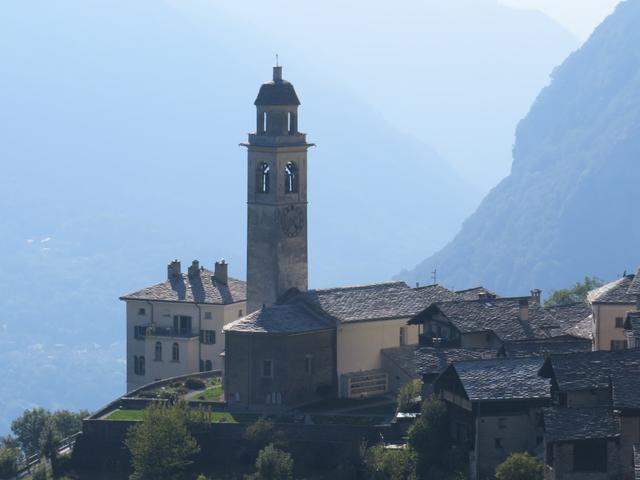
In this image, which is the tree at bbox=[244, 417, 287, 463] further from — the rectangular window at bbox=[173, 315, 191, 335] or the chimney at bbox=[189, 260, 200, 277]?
the chimney at bbox=[189, 260, 200, 277]

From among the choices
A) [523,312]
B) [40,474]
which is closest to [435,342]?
[523,312]

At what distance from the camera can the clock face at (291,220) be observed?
99.2 meters

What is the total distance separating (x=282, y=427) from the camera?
81562 mm

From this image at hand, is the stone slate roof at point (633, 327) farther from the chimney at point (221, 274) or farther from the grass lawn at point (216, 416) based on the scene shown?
the chimney at point (221, 274)

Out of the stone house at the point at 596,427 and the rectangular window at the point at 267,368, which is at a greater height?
the rectangular window at the point at 267,368

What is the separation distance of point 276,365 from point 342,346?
4076mm

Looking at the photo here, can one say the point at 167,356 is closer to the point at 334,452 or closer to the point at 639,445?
the point at 334,452

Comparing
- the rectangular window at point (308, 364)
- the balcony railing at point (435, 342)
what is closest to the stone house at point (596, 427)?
the balcony railing at point (435, 342)

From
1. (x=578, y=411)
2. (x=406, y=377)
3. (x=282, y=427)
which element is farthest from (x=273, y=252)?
(x=578, y=411)

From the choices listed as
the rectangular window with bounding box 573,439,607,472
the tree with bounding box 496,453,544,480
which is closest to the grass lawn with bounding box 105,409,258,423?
the tree with bounding box 496,453,544,480

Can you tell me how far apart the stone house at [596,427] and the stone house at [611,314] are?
13752 mm

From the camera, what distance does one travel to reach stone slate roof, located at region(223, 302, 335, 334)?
88075mm

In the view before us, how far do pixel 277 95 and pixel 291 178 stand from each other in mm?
4127

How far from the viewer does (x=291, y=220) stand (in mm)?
99625
